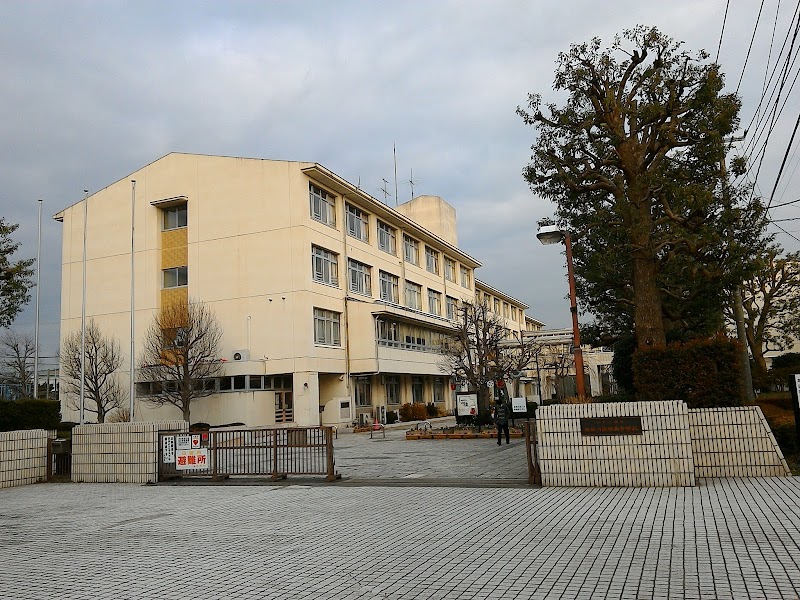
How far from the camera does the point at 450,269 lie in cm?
6388

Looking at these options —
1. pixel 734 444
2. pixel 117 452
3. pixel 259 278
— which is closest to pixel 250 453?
pixel 117 452

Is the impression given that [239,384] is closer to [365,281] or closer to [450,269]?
[365,281]

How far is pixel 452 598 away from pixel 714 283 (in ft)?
45.2

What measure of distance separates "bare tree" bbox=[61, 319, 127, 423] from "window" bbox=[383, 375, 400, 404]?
16.5m

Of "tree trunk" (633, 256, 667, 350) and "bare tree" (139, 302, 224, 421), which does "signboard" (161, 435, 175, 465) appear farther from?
"bare tree" (139, 302, 224, 421)

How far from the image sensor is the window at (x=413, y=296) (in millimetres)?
51969

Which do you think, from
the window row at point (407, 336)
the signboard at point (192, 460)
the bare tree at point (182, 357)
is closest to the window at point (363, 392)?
the window row at point (407, 336)

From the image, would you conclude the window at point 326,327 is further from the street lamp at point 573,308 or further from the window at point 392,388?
the street lamp at point 573,308

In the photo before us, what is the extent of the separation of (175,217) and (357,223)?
11253mm

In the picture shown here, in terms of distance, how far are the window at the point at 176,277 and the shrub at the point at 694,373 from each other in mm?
31015

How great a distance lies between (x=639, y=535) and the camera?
7.47m

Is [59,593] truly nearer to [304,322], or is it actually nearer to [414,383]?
[304,322]

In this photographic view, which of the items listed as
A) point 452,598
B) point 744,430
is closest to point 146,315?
point 744,430

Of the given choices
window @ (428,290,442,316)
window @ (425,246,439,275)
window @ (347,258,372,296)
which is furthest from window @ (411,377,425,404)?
window @ (425,246,439,275)
